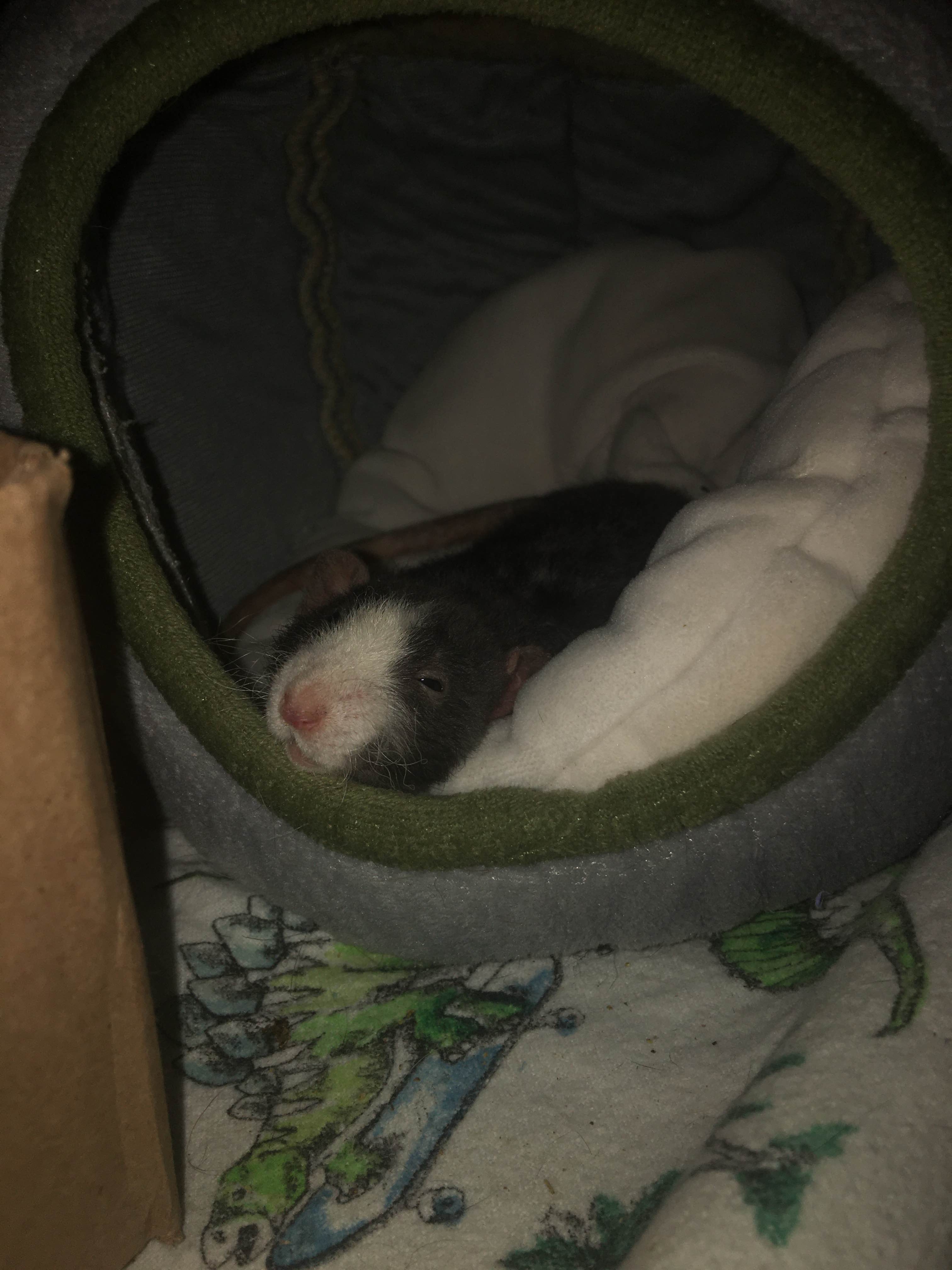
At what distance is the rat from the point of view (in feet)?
5.90

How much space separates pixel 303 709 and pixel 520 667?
0.53 meters

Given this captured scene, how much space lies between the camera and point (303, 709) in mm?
1738

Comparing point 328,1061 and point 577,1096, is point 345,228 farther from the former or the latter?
point 577,1096

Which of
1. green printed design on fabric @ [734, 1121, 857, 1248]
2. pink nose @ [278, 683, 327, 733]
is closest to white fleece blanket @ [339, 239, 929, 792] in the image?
pink nose @ [278, 683, 327, 733]

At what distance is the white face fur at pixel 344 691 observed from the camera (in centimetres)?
175

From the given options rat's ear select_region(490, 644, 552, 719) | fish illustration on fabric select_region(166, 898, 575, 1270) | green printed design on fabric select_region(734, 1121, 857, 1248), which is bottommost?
fish illustration on fabric select_region(166, 898, 575, 1270)

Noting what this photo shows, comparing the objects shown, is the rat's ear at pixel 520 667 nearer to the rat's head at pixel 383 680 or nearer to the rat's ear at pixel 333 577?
the rat's head at pixel 383 680

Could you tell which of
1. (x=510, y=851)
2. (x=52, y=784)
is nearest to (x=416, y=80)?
(x=510, y=851)

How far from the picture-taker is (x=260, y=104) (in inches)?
108

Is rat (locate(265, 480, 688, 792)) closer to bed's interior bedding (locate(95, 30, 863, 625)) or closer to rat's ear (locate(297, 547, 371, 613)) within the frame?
rat's ear (locate(297, 547, 371, 613))

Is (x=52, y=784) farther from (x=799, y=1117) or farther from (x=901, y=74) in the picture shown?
(x=901, y=74)

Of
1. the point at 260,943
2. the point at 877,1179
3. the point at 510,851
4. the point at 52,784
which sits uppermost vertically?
the point at 52,784

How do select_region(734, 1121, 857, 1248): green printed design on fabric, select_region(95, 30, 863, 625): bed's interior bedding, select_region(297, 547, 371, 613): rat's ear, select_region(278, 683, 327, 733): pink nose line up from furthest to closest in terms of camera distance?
select_region(95, 30, 863, 625): bed's interior bedding → select_region(297, 547, 371, 613): rat's ear → select_region(278, 683, 327, 733): pink nose → select_region(734, 1121, 857, 1248): green printed design on fabric

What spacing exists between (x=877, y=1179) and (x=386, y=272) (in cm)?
298
